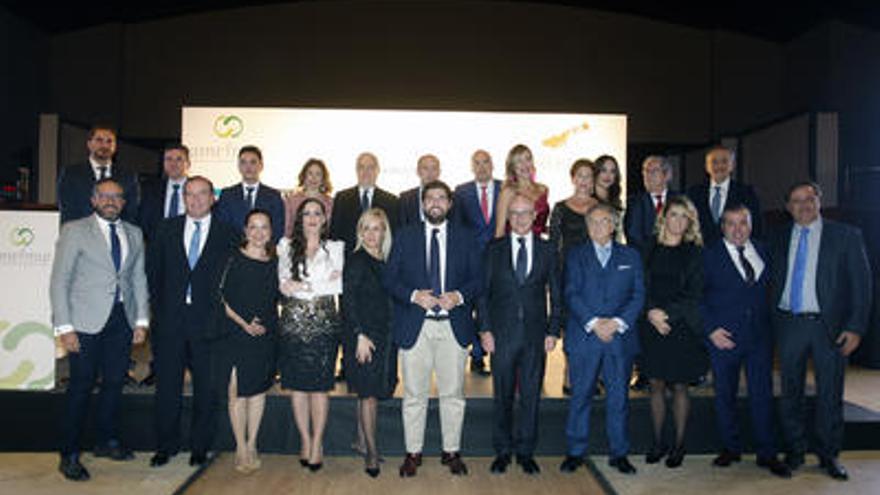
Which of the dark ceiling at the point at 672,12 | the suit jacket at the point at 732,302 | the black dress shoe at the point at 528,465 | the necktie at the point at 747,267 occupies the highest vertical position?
the dark ceiling at the point at 672,12

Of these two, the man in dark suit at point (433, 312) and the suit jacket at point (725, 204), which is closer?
the man in dark suit at point (433, 312)

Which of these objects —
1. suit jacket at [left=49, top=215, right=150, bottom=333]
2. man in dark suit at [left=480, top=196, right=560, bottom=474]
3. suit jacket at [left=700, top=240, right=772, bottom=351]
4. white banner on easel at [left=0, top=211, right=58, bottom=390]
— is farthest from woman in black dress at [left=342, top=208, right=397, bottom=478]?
white banner on easel at [left=0, top=211, right=58, bottom=390]

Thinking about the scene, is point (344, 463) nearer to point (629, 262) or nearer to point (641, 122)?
point (629, 262)

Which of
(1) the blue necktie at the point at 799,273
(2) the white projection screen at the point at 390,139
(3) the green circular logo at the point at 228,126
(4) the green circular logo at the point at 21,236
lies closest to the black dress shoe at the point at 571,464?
(1) the blue necktie at the point at 799,273

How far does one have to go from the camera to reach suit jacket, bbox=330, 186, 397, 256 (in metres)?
4.72

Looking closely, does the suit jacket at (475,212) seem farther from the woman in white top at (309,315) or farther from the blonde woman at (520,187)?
the woman in white top at (309,315)

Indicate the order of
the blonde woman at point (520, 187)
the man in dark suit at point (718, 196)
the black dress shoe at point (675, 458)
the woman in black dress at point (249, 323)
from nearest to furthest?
the woman in black dress at point (249, 323)
the black dress shoe at point (675, 458)
the blonde woman at point (520, 187)
the man in dark suit at point (718, 196)

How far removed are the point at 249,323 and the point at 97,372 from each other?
33.0 inches

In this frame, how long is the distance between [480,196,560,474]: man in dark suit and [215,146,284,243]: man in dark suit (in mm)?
1429

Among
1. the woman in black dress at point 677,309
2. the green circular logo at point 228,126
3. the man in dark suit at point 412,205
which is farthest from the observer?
the green circular logo at point 228,126

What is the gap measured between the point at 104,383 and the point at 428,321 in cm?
178

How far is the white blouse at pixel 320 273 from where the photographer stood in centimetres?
389

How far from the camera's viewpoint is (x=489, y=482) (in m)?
3.90

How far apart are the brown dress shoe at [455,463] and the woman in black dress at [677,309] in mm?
1139
